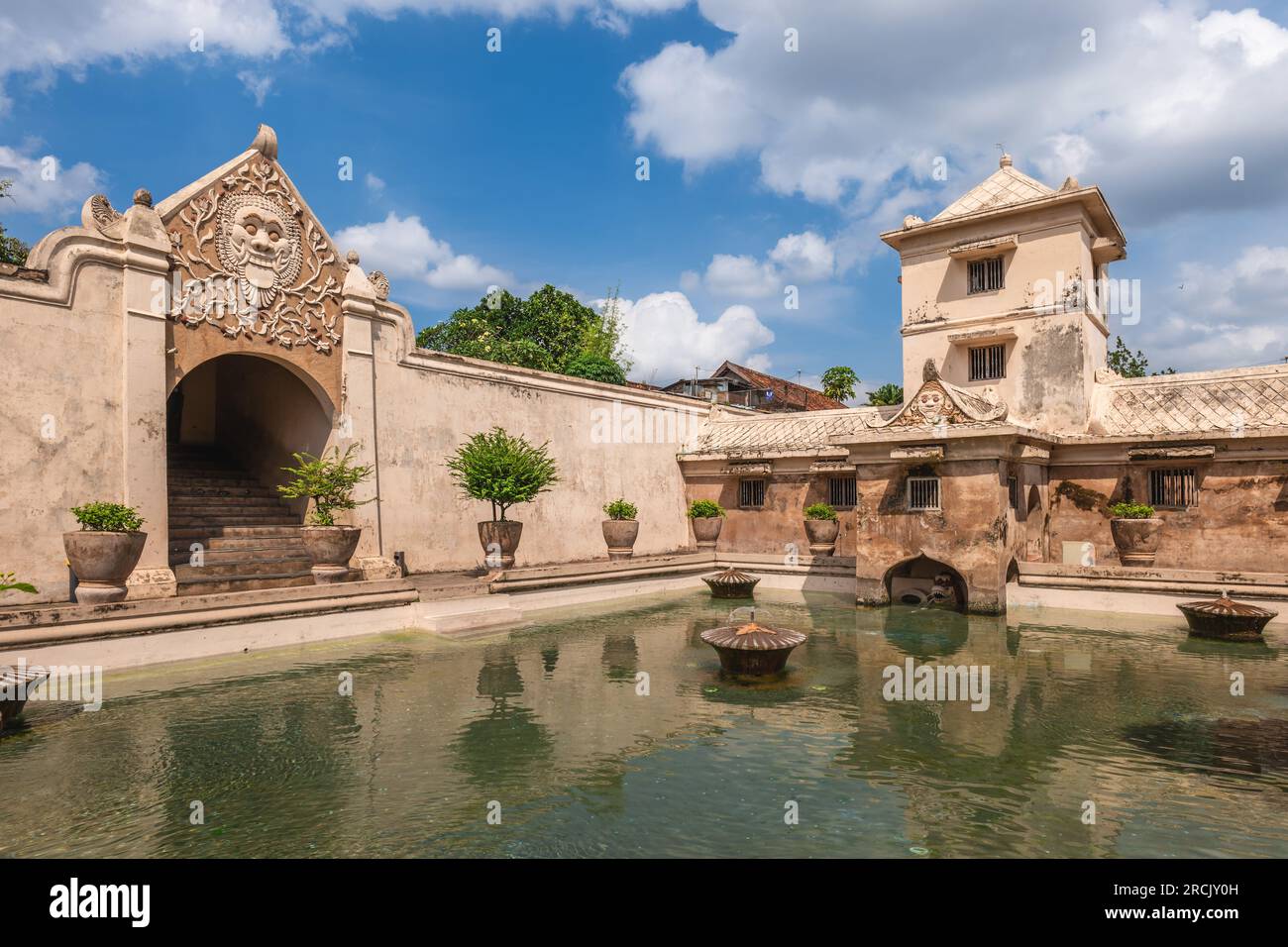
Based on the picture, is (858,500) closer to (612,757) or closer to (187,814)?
(612,757)

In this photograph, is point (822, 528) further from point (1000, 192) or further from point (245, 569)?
point (245, 569)

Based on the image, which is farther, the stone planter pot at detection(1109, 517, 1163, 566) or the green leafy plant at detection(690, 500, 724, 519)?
the green leafy plant at detection(690, 500, 724, 519)

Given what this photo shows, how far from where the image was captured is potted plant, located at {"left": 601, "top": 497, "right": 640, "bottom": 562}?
53.8 ft

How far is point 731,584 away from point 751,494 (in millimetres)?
4919

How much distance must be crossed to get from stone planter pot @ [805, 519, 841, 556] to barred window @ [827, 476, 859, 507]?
105 centimetres

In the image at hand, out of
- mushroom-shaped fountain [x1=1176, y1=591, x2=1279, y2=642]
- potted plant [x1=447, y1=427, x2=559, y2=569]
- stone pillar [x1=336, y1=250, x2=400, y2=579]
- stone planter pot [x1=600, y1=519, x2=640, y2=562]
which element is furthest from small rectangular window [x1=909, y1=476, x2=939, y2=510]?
stone pillar [x1=336, y1=250, x2=400, y2=579]

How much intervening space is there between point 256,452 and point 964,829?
49.5ft

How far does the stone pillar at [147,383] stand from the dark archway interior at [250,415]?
3.11 meters

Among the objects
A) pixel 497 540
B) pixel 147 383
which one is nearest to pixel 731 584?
pixel 497 540

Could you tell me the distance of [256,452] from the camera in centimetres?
1524

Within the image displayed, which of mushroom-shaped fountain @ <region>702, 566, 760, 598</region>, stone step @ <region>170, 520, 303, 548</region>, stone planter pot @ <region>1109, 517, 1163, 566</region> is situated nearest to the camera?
stone step @ <region>170, 520, 303, 548</region>

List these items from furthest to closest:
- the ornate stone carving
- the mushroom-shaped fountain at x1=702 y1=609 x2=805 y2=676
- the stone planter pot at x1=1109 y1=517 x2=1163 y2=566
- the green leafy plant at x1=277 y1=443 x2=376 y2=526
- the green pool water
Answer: the stone planter pot at x1=1109 y1=517 x2=1163 y2=566 → the green leafy plant at x1=277 y1=443 x2=376 y2=526 → the ornate stone carving → the mushroom-shaped fountain at x1=702 y1=609 x2=805 y2=676 → the green pool water

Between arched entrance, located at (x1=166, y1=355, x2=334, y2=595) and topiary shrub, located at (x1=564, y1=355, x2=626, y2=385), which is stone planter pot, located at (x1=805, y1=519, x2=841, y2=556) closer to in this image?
arched entrance, located at (x1=166, y1=355, x2=334, y2=595)
